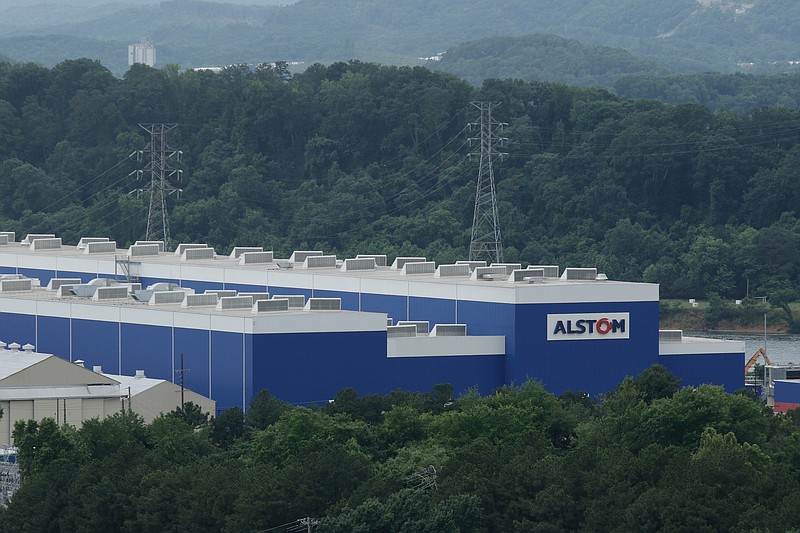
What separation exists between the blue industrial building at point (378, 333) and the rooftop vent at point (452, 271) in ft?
0.12

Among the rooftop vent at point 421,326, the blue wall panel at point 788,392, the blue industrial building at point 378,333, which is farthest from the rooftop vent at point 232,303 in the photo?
the blue wall panel at point 788,392

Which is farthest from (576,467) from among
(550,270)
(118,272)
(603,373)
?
(118,272)

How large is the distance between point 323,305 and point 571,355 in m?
4.72

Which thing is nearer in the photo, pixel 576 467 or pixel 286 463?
pixel 576 467

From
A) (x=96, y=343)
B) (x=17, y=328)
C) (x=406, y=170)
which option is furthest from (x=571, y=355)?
(x=406, y=170)

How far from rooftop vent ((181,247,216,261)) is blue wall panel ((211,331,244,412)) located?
1259cm

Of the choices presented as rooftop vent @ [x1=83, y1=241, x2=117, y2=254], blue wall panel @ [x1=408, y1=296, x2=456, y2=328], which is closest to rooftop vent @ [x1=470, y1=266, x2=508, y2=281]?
blue wall panel @ [x1=408, y1=296, x2=456, y2=328]

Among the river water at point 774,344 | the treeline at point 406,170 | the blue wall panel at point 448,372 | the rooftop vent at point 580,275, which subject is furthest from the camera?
the treeline at point 406,170

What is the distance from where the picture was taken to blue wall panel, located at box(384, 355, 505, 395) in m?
37.9

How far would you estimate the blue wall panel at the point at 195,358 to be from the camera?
3738 cm

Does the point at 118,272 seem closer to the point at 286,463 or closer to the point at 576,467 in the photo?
the point at 286,463

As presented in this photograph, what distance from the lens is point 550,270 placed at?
43375 millimetres

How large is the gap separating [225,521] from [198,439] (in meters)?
5.19

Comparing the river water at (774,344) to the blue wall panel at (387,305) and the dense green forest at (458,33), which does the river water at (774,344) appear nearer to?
the blue wall panel at (387,305)
